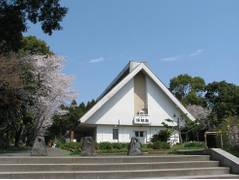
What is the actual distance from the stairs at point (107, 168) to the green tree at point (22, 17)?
38.8 feet

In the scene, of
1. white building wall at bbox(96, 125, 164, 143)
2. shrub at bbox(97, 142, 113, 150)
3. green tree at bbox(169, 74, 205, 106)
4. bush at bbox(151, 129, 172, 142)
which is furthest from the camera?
green tree at bbox(169, 74, 205, 106)

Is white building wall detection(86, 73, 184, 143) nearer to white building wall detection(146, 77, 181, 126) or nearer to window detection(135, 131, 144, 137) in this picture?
white building wall detection(146, 77, 181, 126)

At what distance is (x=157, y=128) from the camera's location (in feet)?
130

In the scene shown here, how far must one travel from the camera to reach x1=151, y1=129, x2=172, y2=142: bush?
37.8m

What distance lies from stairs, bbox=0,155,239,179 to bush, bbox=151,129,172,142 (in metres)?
26.9

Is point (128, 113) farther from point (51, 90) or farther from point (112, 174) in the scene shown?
point (112, 174)

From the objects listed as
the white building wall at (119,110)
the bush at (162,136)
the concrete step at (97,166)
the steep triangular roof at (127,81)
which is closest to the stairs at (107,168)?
the concrete step at (97,166)

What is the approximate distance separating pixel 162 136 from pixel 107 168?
94.5 feet

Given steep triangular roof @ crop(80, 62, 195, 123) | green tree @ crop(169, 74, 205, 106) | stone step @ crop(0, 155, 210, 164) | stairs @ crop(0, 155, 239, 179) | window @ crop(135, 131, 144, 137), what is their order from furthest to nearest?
green tree @ crop(169, 74, 205, 106) → window @ crop(135, 131, 144, 137) → steep triangular roof @ crop(80, 62, 195, 123) → stone step @ crop(0, 155, 210, 164) → stairs @ crop(0, 155, 239, 179)

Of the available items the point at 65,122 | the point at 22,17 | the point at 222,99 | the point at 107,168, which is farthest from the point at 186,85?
the point at 107,168

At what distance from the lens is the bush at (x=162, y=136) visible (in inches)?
1486

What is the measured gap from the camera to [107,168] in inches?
388

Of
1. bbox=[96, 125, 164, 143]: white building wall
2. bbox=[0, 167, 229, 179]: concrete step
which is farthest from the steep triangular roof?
bbox=[0, 167, 229, 179]: concrete step

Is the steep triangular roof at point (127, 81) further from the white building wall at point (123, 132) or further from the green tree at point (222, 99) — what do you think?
the green tree at point (222, 99)
